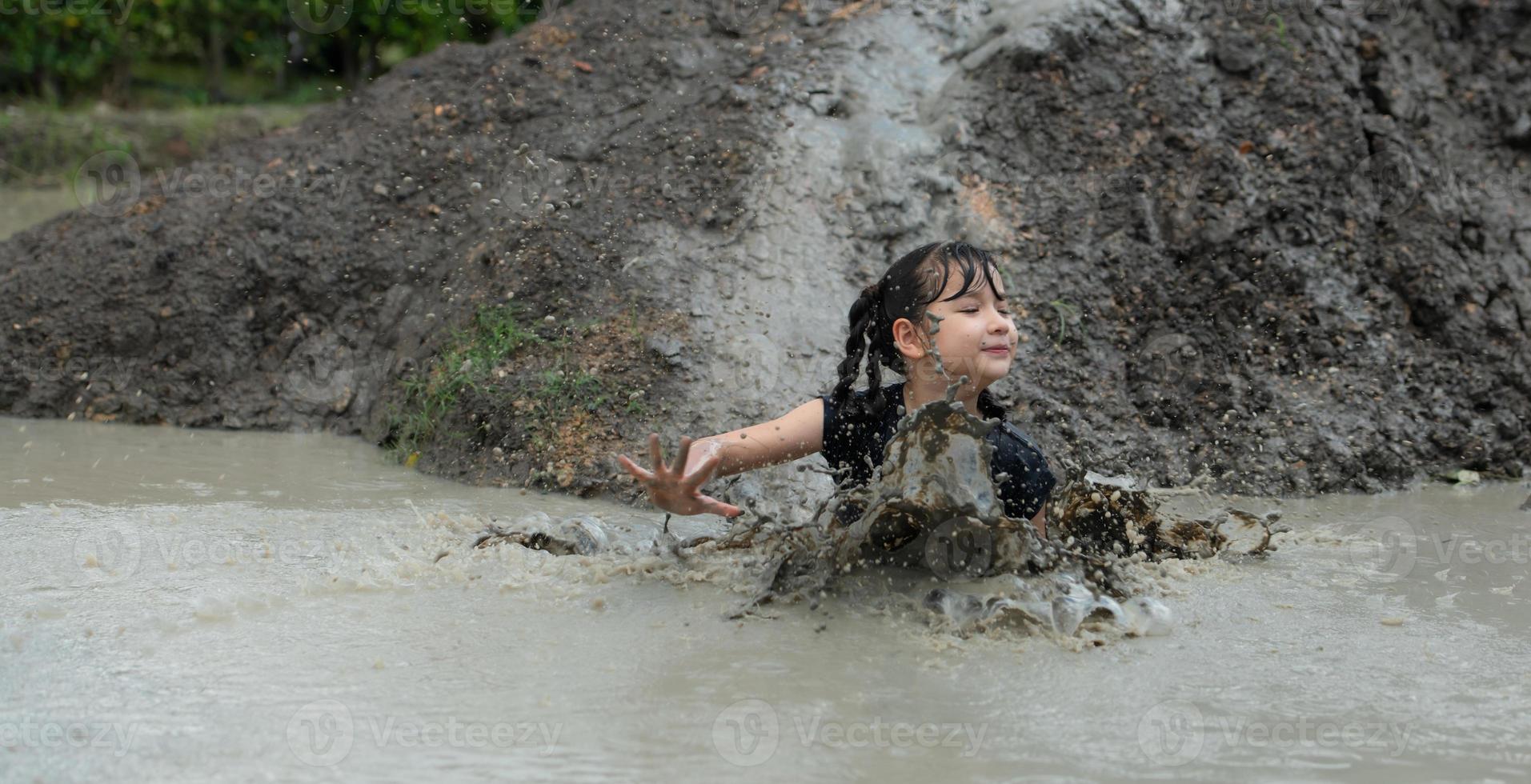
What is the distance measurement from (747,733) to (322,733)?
0.75m

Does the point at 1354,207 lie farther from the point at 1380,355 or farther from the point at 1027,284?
the point at 1027,284

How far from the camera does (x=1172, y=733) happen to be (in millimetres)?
2449

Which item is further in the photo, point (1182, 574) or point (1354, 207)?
point (1354, 207)

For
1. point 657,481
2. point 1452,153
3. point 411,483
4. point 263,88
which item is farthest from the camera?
point 263,88

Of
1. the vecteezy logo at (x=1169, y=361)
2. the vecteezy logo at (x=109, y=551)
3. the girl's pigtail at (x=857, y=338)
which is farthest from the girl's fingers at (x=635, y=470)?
the vecteezy logo at (x=1169, y=361)

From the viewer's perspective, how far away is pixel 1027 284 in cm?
536

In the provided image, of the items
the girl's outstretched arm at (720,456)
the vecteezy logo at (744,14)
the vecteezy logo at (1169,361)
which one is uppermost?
the vecteezy logo at (744,14)

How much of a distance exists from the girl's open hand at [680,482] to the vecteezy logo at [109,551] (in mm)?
1365

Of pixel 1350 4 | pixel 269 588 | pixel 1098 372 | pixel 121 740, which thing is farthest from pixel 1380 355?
pixel 121 740

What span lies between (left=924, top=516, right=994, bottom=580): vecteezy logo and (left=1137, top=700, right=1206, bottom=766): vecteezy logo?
697mm

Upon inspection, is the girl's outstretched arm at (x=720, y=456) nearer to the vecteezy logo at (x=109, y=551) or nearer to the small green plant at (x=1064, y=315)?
the vecteezy logo at (x=109, y=551)

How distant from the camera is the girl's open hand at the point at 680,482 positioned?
291cm

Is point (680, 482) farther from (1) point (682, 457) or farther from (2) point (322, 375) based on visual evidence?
(2) point (322, 375)

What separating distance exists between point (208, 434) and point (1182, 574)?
3925 mm
